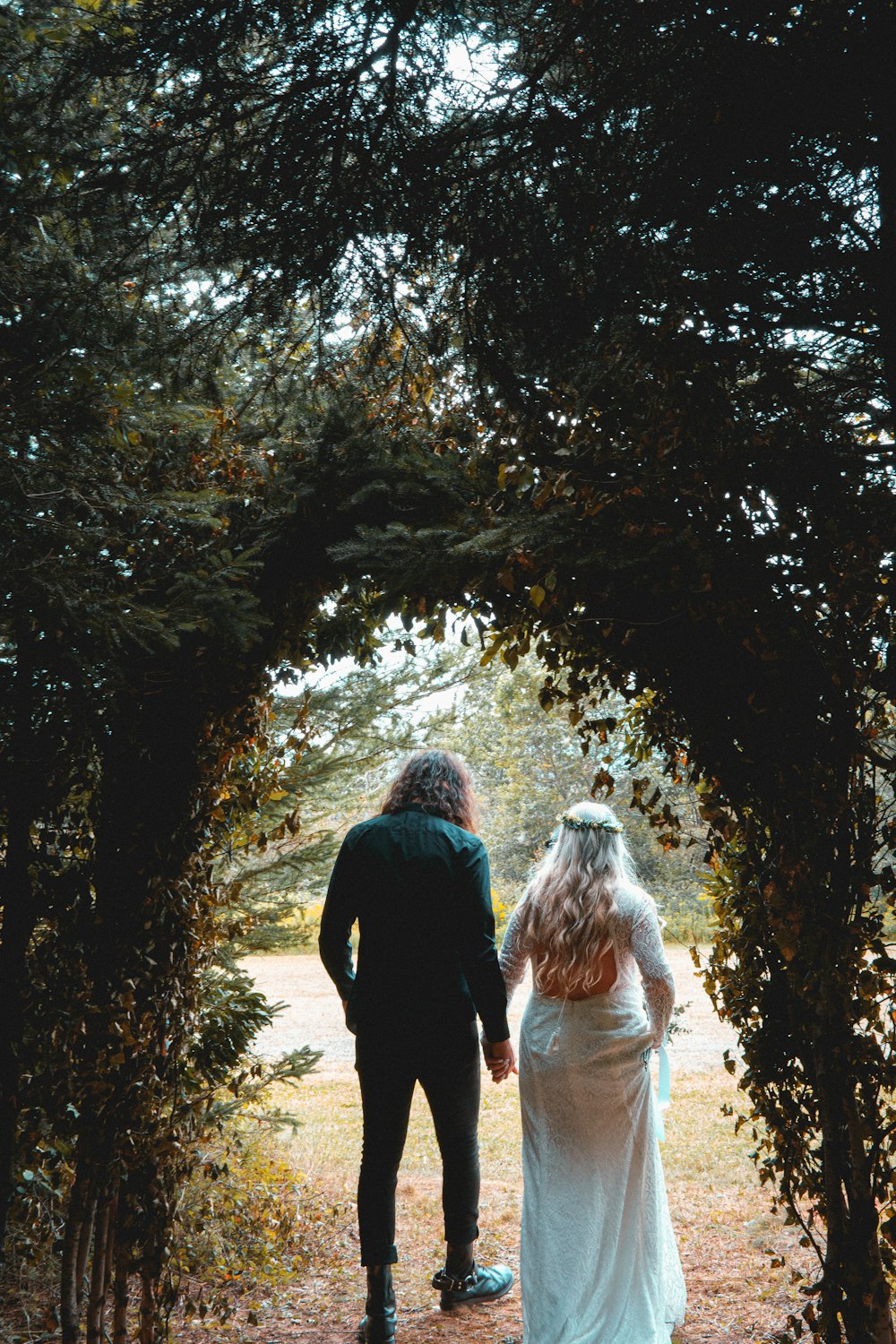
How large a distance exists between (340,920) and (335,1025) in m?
8.31

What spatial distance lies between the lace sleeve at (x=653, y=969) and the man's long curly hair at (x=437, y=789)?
724 millimetres

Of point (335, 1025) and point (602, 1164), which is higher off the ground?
point (602, 1164)

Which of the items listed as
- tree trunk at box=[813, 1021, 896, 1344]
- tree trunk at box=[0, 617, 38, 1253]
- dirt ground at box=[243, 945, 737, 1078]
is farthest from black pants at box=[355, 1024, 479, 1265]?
dirt ground at box=[243, 945, 737, 1078]

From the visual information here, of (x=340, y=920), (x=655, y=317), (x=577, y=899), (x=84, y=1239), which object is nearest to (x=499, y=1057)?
(x=577, y=899)

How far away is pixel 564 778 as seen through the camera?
11.3 metres

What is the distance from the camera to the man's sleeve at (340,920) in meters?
3.67

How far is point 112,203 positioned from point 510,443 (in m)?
1.22

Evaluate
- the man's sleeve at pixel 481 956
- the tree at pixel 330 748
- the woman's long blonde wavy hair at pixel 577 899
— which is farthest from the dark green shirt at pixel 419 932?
the tree at pixel 330 748

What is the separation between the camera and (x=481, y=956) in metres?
3.54

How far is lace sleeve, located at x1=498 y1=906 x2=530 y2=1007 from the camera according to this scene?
12.4ft

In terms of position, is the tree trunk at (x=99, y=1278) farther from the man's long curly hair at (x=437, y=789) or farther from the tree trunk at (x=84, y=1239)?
the man's long curly hair at (x=437, y=789)

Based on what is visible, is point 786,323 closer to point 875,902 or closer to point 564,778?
point 875,902

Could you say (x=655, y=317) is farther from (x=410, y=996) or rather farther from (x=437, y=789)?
(x=410, y=996)

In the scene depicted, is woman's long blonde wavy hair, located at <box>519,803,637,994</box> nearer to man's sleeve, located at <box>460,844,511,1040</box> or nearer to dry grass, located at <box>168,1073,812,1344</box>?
man's sleeve, located at <box>460,844,511,1040</box>
